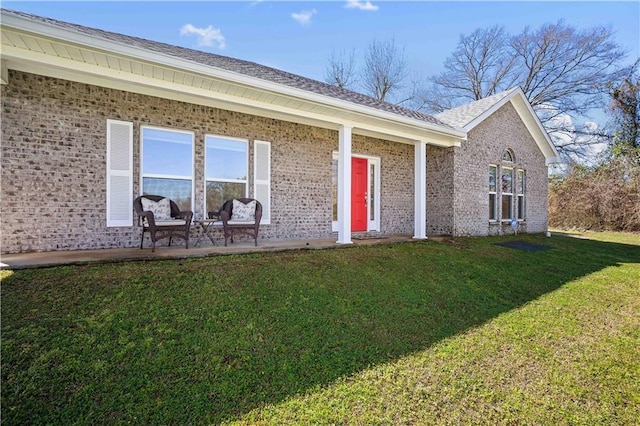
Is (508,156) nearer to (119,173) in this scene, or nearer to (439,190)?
(439,190)

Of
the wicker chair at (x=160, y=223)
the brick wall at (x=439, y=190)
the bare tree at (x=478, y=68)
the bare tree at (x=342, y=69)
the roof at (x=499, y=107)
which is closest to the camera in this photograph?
the wicker chair at (x=160, y=223)

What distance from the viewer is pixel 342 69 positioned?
21.6 m

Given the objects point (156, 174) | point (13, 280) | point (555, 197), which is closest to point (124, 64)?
point (156, 174)

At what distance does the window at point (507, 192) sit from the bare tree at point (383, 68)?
1200cm

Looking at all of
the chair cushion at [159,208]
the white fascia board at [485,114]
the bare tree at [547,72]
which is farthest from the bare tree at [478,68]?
the chair cushion at [159,208]

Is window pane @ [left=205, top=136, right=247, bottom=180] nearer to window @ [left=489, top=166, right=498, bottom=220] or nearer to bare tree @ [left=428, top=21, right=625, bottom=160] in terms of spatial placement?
window @ [left=489, top=166, right=498, bottom=220]

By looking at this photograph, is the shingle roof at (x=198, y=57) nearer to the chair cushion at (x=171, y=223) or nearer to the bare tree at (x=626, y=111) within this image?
the chair cushion at (x=171, y=223)

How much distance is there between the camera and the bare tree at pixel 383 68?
71.7 ft

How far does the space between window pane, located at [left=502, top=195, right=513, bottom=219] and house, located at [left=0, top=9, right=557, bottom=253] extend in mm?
1865

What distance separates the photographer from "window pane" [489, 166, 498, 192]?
11.2 meters


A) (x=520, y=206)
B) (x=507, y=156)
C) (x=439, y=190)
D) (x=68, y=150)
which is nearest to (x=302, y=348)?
(x=68, y=150)

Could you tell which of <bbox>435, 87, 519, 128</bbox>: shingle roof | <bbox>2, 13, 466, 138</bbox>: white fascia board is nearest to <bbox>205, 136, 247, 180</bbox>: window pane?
<bbox>2, 13, 466, 138</bbox>: white fascia board

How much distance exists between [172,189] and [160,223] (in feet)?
3.86

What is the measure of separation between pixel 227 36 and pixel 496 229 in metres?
12.9
